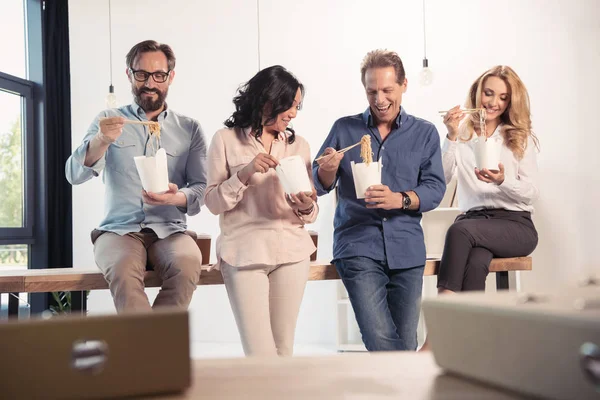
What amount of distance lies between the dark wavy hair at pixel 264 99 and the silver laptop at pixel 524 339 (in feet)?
6.53

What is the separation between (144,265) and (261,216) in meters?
0.49

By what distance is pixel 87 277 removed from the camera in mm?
2787

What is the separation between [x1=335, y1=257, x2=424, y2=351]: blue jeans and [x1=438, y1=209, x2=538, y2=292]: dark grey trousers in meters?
0.21

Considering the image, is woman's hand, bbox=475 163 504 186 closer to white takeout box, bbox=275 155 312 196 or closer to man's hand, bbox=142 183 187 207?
white takeout box, bbox=275 155 312 196

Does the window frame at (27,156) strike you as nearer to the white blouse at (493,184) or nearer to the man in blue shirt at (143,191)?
the man in blue shirt at (143,191)

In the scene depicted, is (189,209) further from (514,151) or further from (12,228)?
(12,228)

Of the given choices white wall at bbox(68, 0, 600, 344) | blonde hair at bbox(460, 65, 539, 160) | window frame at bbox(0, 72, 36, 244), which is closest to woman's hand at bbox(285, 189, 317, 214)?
blonde hair at bbox(460, 65, 539, 160)

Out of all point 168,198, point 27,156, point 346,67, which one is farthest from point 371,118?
point 27,156

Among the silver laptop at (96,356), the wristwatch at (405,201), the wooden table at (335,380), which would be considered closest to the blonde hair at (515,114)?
the wristwatch at (405,201)

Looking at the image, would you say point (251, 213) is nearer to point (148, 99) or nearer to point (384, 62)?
point (148, 99)

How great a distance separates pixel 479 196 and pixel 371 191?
2.42 ft

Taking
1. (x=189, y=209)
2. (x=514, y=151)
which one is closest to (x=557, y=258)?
(x=514, y=151)

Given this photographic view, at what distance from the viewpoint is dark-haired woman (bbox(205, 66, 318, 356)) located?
96.4 inches

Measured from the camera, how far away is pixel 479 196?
303 cm
